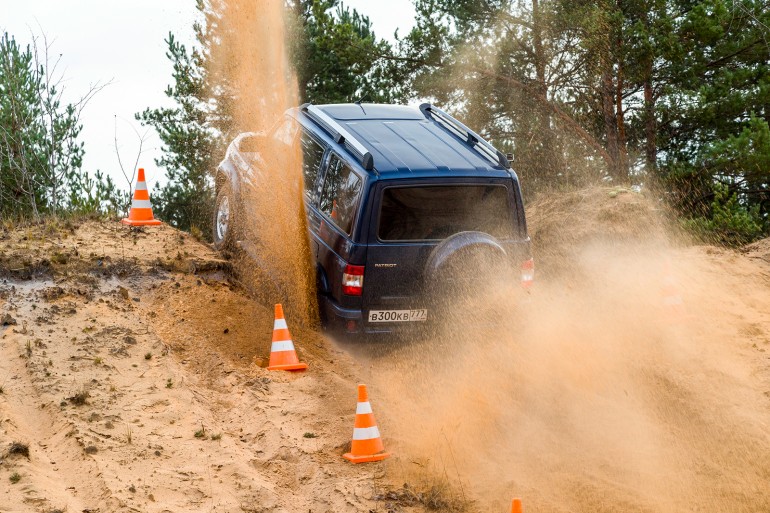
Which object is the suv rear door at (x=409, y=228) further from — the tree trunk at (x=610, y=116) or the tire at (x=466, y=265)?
the tree trunk at (x=610, y=116)

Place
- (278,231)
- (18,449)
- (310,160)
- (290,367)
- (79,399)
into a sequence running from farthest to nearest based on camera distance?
(278,231) < (310,160) < (290,367) < (79,399) < (18,449)

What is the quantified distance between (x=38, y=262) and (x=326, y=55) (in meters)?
15.2

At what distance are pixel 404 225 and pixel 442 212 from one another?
0.40 m

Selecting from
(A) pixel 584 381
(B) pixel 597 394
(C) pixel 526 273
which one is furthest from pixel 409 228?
(B) pixel 597 394

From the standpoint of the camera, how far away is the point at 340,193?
29.0 ft

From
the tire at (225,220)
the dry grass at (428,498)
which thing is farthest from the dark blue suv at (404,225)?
the dry grass at (428,498)

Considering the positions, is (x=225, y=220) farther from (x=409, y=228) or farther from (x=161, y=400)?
(x=161, y=400)

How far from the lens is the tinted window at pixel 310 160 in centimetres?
941

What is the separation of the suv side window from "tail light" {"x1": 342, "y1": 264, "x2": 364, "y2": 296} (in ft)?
1.15

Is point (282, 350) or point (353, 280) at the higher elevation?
point (353, 280)

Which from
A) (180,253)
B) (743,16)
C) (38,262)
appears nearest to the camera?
(38,262)

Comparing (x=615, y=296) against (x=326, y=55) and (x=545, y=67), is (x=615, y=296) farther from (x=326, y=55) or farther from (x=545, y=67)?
(x=326, y=55)

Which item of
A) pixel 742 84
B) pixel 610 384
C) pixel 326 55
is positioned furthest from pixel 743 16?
pixel 610 384

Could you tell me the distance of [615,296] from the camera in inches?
436
